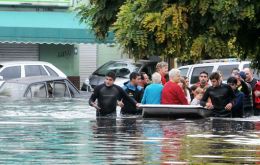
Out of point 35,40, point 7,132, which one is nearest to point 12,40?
point 35,40

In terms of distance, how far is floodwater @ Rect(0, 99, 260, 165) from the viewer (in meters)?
14.1

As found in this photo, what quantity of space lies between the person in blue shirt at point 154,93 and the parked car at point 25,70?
12303mm

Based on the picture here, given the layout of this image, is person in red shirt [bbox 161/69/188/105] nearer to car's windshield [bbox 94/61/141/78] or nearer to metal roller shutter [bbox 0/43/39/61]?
car's windshield [bbox 94/61/141/78]

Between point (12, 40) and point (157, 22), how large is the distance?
2295 centimetres

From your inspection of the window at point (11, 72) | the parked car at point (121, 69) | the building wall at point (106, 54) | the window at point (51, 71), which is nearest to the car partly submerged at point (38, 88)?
the window at point (51, 71)

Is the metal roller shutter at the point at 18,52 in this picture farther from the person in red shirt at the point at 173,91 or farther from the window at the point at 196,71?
the person in red shirt at the point at 173,91

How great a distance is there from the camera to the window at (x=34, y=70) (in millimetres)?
35875

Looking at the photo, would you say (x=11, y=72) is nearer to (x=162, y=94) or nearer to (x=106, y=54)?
(x=162, y=94)

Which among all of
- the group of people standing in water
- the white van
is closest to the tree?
the group of people standing in water

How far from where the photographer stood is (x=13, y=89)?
30.0 meters

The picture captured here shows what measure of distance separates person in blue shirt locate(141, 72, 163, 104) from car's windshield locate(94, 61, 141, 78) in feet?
53.4

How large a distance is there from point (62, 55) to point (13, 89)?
17972 mm

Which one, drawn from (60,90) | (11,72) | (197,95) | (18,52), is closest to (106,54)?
(18,52)

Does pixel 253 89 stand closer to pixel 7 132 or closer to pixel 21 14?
pixel 7 132
